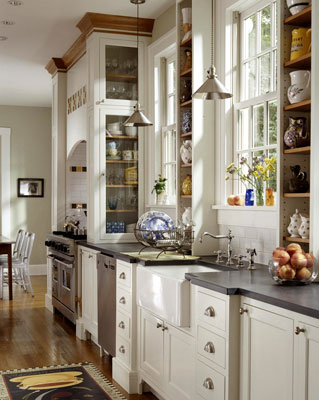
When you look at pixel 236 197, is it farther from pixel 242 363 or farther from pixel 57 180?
pixel 57 180

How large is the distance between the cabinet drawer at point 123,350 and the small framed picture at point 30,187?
6460 mm

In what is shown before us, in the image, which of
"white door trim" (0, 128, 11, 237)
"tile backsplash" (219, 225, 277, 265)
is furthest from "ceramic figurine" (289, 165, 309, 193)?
"white door trim" (0, 128, 11, 237)

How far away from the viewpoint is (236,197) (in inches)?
167

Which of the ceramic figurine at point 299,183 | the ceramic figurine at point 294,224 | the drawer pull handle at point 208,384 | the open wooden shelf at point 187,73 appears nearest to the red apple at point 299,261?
the ceramic figurine at point 294,224

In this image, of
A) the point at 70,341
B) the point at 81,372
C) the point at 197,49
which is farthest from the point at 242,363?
the point at 70,341

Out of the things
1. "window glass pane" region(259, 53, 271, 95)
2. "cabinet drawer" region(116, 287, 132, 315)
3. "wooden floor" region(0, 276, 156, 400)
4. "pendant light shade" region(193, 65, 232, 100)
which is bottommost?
"wooden floor" region(0, 276, 156, 400)

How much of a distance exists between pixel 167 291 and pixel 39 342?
248cm

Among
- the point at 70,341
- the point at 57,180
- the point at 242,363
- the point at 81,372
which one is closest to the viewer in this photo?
the point at 242,363

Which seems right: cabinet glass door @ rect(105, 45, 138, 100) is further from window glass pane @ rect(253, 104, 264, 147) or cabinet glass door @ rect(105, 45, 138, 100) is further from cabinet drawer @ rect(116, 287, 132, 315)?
Answer: cabinet drawer @ rect(116, 287, 132, 315)

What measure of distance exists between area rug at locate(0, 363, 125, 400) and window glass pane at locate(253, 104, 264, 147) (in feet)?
6.64

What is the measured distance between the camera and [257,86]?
13.8ft

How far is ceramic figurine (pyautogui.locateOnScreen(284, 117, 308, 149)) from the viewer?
3320 mm

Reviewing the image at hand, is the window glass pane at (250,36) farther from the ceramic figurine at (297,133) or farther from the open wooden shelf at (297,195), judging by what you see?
the open wooden shelf at (297,195)

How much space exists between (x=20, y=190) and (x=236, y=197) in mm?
6969
